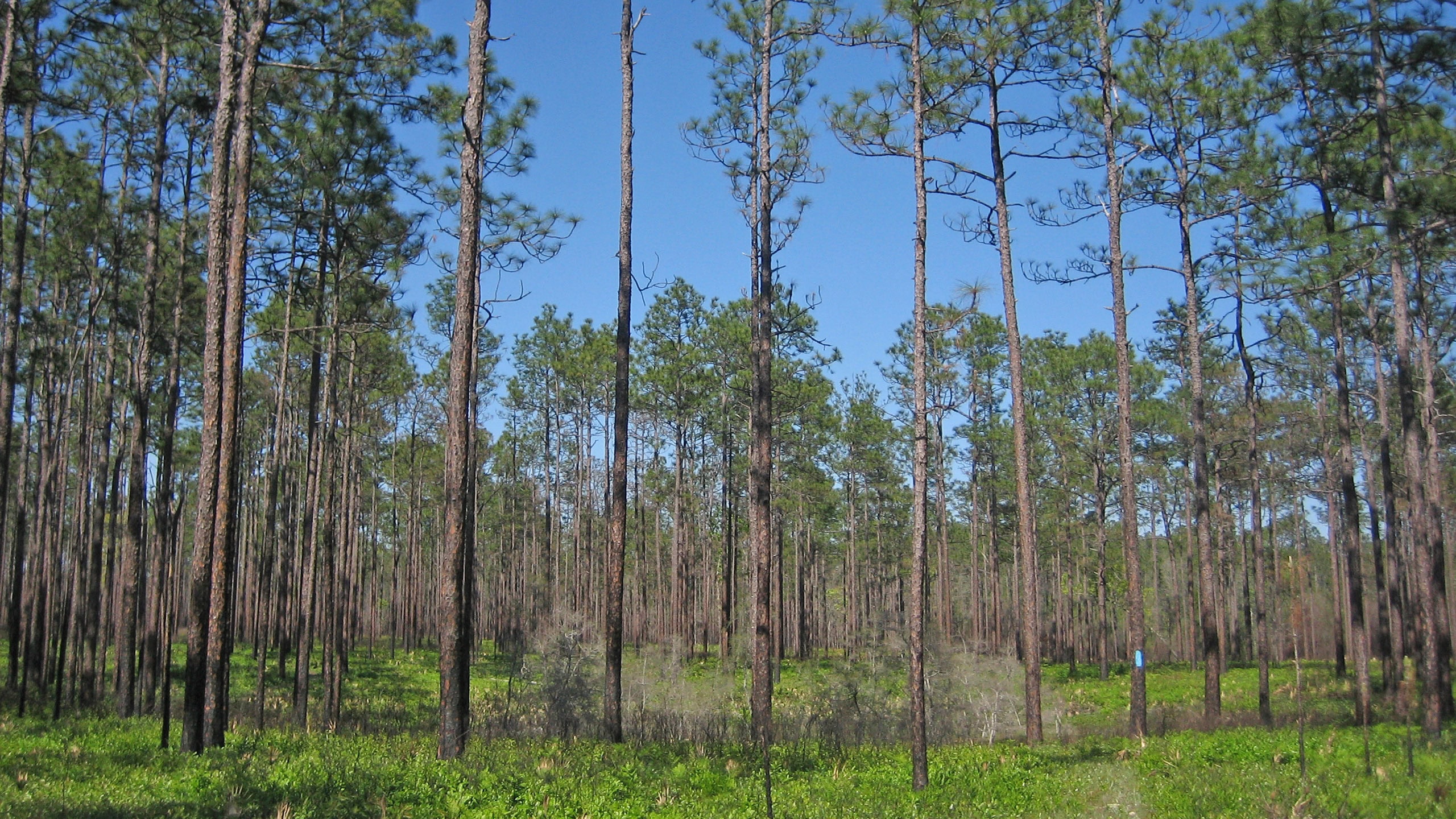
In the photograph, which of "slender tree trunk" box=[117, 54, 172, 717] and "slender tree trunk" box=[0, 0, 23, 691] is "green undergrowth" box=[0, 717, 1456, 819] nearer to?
"slender tree trunk" box=[117, 54, 172, 717]

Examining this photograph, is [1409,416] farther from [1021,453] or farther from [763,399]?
[763,399]

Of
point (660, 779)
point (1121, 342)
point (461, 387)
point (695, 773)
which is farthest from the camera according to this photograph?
point (1121, 342)

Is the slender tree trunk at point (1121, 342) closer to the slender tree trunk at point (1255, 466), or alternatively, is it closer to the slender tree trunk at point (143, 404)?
the slender tree trunk at point (1255, 466)

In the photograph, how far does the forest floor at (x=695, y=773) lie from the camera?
24.1ft

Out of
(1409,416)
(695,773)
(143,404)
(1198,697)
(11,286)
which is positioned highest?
(11,286)

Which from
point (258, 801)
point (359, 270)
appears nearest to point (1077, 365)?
point (359, 270)

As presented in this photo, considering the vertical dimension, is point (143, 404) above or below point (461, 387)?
above

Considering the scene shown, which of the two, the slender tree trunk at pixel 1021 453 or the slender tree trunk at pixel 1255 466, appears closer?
the slender tree trunk at pixel 1021 453

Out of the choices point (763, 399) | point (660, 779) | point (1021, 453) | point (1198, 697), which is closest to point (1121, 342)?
point (1021, 453)

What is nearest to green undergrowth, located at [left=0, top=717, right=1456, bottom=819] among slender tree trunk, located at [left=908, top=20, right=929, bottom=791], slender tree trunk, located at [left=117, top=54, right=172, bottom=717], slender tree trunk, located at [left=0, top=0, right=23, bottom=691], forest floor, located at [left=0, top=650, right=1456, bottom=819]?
forest floor, located at [left=0, top=650, right=1456, bottom=819]

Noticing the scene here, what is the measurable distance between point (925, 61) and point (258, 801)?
467 inches

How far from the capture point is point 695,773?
9789 mm

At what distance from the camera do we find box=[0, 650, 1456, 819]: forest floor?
290 inches

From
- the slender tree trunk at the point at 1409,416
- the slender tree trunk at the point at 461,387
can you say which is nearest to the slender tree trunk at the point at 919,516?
the slender tree trunk at the point at 461,387
